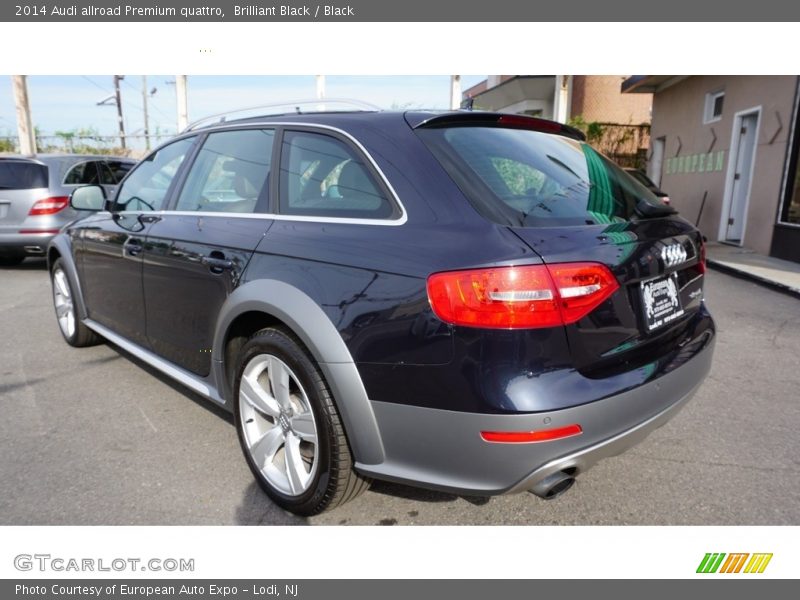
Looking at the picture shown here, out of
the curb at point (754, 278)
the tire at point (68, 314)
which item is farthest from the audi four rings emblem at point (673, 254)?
the curb at point (754, 278)

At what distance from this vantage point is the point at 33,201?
8.27m

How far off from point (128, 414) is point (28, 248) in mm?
6153

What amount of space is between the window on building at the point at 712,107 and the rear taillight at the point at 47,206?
12.1 meters

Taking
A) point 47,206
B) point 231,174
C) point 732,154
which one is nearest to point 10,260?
point 47,206

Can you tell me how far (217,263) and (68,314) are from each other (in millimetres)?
2752

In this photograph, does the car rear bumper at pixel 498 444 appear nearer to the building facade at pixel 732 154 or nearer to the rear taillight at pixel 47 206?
the rear taillight at pixel 47 206

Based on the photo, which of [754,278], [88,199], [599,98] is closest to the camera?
[88,199]

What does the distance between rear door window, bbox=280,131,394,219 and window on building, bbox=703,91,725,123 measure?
39.2 feet

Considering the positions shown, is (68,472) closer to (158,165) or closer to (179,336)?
(179,336)

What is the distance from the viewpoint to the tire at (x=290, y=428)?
88.7 inches

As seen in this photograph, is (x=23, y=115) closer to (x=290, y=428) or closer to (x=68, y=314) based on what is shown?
(x=68, y=314)

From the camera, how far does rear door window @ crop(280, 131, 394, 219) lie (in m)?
2.29

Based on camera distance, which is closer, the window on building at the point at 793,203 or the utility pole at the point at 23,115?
the window on building at the point at 793,203

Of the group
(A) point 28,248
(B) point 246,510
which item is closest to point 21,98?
(A) point 28,248
